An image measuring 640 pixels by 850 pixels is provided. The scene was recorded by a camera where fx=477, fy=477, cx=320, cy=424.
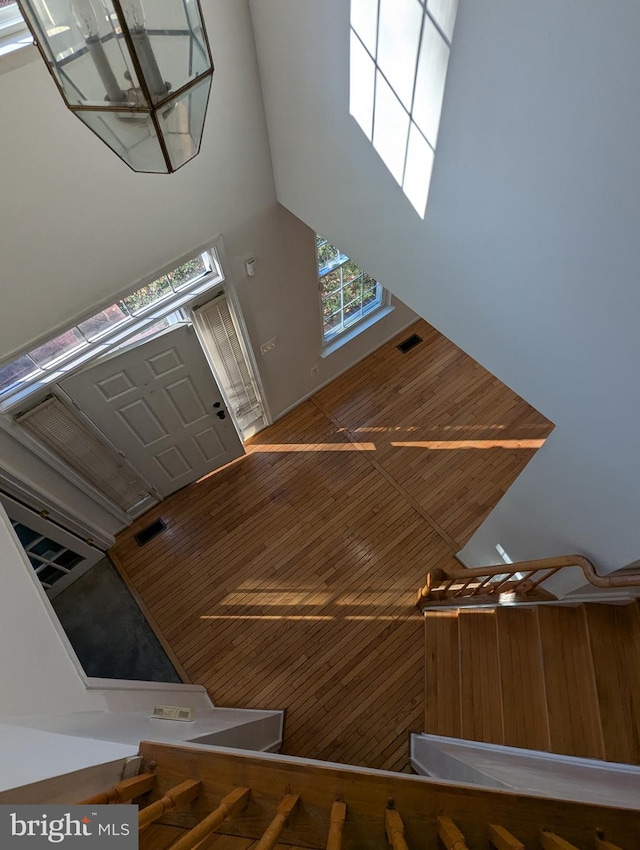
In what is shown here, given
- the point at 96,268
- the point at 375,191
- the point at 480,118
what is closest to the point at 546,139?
the point at 480,118

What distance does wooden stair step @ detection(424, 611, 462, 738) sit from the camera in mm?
3178

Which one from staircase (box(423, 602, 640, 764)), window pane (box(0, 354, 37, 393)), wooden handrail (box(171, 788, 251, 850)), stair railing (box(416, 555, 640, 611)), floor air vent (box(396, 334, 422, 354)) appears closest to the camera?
wooden handrail (box(171, 788, 251, 850))

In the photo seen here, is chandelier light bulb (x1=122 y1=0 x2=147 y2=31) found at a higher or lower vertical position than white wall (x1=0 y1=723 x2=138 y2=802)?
higher

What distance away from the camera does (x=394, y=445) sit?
462 cm

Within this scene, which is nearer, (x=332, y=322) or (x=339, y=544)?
(x=339, y=544)

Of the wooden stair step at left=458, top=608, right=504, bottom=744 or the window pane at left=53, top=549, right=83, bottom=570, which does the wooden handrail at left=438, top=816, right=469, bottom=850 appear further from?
the window pane at left=53, top=549, right=83, bottom=570

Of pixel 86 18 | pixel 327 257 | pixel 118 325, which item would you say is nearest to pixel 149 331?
pixel 118 325

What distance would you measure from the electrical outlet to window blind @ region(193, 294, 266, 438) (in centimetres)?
16

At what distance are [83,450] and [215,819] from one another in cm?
292

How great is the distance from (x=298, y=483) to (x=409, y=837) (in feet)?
10.6

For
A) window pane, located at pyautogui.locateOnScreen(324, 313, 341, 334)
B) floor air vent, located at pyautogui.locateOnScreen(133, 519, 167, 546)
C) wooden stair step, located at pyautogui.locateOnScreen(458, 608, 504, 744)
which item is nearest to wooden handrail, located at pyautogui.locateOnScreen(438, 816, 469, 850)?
wooden stair step, located at pyautogui.locateOnScreen(458, 608, 504, 744)

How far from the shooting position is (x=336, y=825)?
1170mm

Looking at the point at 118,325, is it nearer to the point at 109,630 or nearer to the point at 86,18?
the point at 86,18

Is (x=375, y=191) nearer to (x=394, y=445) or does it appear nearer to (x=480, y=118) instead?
(x=480, y=118)
